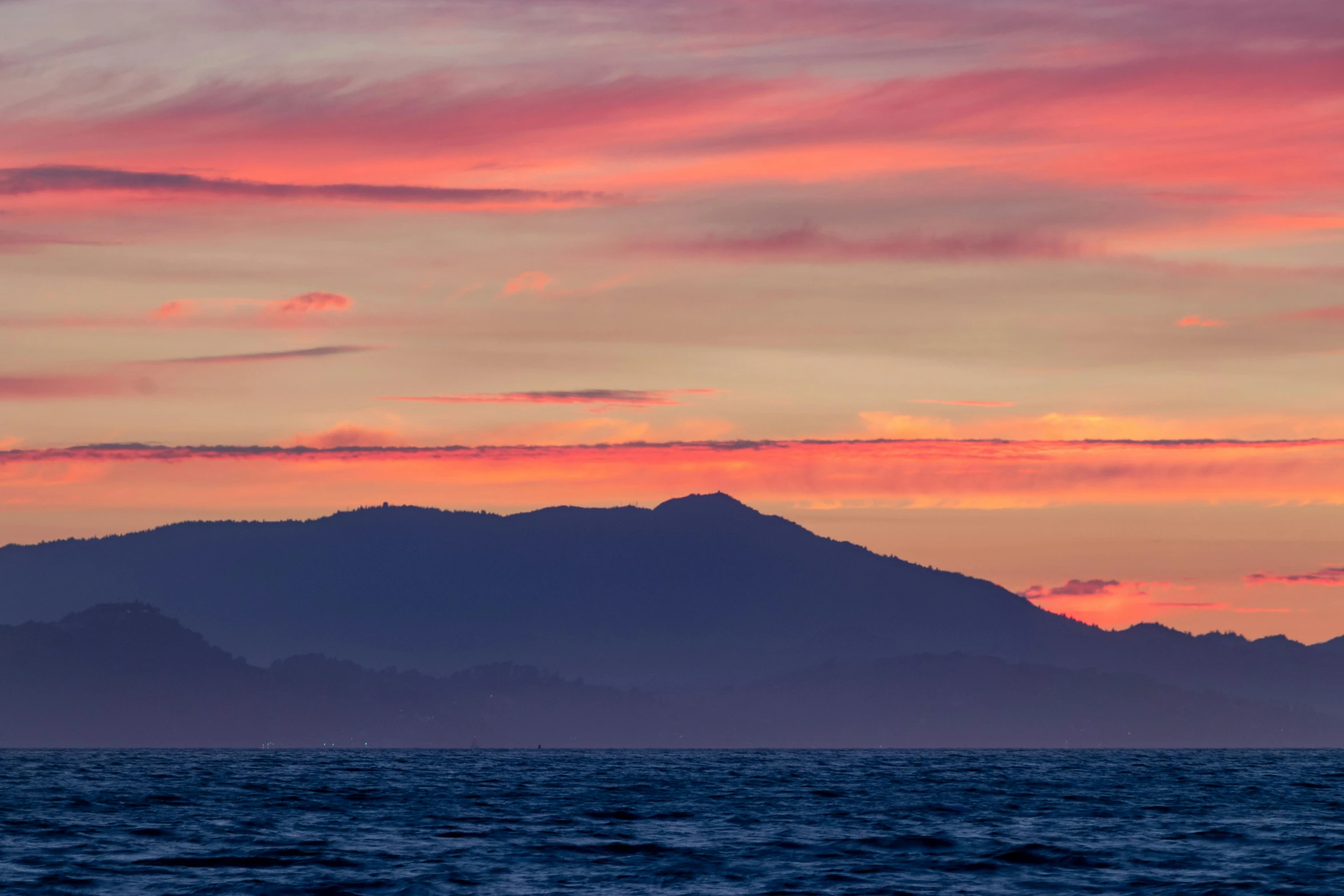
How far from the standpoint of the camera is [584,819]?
125500 millimetres

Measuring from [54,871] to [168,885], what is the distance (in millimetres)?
8166

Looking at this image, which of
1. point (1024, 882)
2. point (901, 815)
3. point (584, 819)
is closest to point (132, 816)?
point (584, 819)

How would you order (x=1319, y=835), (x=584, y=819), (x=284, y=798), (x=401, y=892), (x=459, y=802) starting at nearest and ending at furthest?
(x=401, y=892) < (x=1319, y=835) < (x=584, y=819) < (x=459, y=802) < (x=284, y=798)

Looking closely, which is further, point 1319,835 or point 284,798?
point 284,798

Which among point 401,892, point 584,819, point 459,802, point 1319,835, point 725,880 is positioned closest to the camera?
point 401,892

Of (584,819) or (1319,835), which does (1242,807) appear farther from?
(584,819)

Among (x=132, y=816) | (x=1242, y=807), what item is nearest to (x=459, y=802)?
(x=132, y=816)

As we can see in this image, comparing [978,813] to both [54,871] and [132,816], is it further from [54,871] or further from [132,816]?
[54,871]

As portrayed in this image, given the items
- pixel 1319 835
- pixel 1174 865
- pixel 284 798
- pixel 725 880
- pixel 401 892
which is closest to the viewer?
pixel 401 892

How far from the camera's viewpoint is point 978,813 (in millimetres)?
137125

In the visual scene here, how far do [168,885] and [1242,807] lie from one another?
334 feet

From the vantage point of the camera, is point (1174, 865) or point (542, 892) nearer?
point (542, 892)

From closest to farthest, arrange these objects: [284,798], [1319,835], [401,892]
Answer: [401,892], [1319,835], [284,798]

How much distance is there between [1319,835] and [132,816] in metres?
78.6
